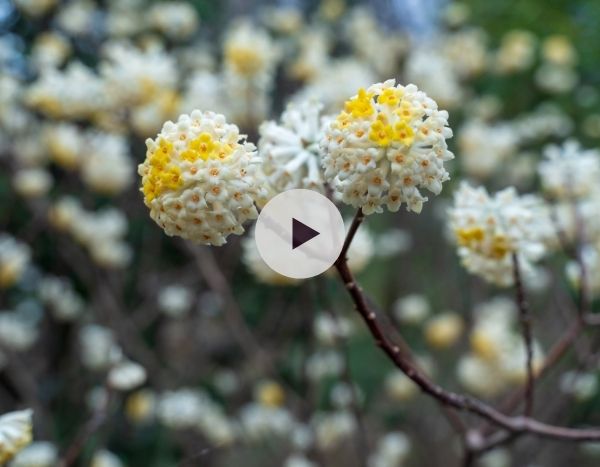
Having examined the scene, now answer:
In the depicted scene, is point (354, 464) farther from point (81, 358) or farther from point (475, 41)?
point (475, 41)

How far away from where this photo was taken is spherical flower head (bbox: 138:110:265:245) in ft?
2.90

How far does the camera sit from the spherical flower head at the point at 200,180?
88cm

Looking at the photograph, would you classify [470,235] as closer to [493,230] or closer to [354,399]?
[493,230]

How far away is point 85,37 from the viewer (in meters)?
3.52

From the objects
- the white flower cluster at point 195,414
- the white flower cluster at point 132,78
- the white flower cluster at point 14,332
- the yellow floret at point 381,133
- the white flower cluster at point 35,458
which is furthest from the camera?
the white flower cluster at point 14,332

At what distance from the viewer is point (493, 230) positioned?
4.22ft

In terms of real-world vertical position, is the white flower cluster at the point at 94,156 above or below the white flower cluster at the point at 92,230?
above

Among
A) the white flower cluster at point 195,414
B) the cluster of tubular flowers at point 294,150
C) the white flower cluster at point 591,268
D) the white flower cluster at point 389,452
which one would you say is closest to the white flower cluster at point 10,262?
the white flower cluster at point 195,414

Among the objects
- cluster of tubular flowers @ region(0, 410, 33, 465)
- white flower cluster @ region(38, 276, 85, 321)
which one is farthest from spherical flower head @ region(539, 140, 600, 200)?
white flower cluster @ region(38, 276, 85, 321)

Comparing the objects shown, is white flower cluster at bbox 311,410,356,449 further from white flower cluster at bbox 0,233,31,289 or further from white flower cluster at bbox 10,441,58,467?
white flower cluster at bbox 0,233,31,289

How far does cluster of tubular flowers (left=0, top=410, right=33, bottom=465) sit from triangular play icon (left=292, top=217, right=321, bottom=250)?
0.61 metres
